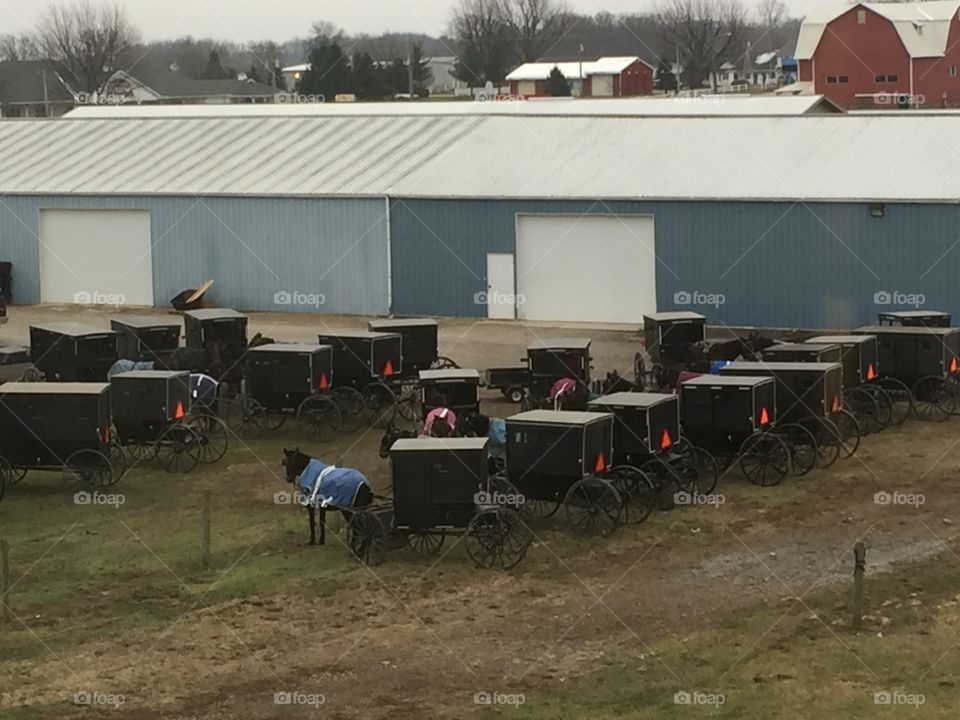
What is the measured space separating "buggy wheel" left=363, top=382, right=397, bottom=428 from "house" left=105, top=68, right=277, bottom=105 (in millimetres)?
94269

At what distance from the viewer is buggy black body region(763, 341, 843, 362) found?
104ft

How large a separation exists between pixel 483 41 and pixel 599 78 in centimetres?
1375

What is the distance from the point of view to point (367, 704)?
1838 cm

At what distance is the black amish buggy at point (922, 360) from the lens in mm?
32688

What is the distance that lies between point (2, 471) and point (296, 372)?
670 cm

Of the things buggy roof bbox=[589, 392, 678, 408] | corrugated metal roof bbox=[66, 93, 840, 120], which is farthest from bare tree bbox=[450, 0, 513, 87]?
buggy roof bbox=[589, 392, 678, 408]

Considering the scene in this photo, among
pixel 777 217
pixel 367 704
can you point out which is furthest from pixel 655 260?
pixel 367 704

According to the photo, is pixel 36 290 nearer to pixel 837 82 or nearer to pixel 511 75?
pixel 837 82

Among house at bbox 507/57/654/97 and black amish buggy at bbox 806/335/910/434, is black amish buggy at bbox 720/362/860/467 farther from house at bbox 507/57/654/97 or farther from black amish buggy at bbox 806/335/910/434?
house at bbox 507/57/654/97

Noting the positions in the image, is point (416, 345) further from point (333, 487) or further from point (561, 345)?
point (333, 487)

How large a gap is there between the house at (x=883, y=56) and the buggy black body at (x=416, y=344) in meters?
83.8

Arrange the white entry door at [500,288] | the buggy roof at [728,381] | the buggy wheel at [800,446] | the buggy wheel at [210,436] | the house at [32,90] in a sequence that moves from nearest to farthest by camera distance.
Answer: the buggy roof at [728,381] → the buggy wheel at [800,446] → the buggy wheel at [210,436] → the white entry door at [500,288] → the house at [32,90]

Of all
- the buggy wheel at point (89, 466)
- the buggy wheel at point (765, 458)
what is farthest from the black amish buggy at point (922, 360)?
the buggy wheel at point (89, 466)

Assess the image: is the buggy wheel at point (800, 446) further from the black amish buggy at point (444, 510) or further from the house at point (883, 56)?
the house at point (883, 56)
